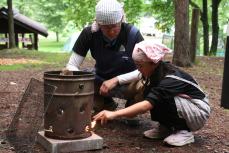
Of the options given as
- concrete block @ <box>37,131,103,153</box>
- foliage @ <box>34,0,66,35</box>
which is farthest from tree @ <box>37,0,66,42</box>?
concrete block @ <box>37,131,103,153</box>

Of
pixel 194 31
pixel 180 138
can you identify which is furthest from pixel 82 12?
pixel 180 138

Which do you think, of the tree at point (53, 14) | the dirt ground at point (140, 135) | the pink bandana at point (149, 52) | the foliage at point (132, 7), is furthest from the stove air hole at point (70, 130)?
the tree at point (53, 14)

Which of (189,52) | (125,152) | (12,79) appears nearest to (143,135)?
(125,152)

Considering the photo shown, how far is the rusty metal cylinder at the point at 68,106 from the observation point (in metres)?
3.70

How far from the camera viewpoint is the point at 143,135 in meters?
4.41

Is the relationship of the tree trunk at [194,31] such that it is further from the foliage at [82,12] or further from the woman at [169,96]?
the foliage at [82,12]

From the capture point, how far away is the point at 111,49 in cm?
455

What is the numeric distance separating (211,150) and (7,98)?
3.42 meters

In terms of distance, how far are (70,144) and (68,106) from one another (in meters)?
0.33

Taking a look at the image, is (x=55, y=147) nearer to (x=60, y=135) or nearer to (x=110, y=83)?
(x=60, y=135)

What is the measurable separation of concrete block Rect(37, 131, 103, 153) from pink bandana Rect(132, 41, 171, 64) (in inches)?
31.0

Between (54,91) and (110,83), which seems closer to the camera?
(54,91)

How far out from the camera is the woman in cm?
378

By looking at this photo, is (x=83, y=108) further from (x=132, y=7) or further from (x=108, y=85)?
(x=132, y=7)
